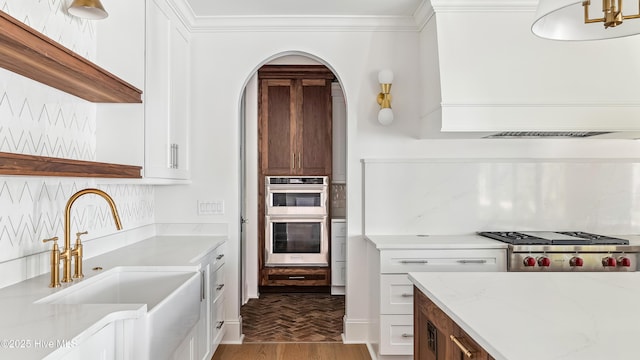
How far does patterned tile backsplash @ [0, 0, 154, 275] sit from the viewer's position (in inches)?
68.1

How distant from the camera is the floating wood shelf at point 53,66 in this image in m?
1.25

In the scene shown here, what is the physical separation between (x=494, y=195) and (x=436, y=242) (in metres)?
0.78

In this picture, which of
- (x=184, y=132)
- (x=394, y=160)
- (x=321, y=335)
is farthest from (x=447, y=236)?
(x=184, y=132)

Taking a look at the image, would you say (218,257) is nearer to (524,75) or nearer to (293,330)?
(293,330)

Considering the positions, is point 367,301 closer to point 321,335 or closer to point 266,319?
point 321,335

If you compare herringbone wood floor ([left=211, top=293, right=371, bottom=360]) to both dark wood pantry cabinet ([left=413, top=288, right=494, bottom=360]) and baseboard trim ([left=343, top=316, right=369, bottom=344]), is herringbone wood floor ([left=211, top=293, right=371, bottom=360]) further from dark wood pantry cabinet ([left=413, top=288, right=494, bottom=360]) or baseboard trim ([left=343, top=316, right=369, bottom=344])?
dark wood pantry cabinet ([left=413, top=288, right=494, bottom=360])

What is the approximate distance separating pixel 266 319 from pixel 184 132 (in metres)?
1.96

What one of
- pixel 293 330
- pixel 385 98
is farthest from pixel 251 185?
pixel 385 98

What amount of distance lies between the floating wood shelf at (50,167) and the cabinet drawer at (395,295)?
71.0 inches

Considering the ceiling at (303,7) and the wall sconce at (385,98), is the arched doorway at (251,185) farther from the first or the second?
the wall sconce at (385,98)

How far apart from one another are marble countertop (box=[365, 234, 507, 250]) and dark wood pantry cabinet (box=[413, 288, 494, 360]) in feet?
3.41

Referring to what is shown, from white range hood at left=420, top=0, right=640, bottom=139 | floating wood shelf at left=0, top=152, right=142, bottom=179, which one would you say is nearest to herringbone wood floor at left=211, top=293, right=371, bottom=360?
floating wood shelf at left=0, top=152, right=142, bottom=179

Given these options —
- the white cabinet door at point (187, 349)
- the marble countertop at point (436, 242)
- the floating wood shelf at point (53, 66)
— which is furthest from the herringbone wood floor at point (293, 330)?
the floating wood shelf at point (53, 66)

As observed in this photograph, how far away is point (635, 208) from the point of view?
3395 mm
